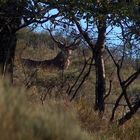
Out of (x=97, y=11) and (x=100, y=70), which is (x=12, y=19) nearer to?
(x=97, y=11)

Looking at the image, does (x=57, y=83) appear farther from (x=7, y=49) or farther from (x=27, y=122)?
Result: (x=27, y=122)

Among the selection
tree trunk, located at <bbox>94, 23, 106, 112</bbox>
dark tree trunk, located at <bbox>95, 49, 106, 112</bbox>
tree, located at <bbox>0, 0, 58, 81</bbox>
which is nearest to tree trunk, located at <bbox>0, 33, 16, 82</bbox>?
tree, located at <bbox>0, 0, 58, 81</bbox>

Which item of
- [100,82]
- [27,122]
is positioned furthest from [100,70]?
[27,122]

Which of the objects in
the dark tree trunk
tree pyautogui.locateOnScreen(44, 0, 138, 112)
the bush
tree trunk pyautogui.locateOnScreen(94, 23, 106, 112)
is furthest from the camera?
the dark tree trunk

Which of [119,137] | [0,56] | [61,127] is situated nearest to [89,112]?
[119,137]

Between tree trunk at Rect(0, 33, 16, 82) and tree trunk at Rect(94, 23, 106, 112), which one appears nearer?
tree trunk at Rect(0, 33, 16, 82)

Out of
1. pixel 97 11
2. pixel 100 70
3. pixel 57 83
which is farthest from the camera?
pixel 57 83

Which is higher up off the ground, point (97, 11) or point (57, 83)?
point (97, 11)

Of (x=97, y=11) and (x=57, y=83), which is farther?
(x=57, y=83)

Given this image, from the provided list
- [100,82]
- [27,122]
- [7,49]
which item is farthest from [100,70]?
[27,122]

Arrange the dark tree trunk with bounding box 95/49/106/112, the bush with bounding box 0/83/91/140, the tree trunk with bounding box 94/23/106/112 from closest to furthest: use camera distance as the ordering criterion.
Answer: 1. the bush with bounding box 0/83/91/140
2. the tree trunk with bounding box 94/23/106/112
3. the dark tree trunk with bounding box 95/49/106/112

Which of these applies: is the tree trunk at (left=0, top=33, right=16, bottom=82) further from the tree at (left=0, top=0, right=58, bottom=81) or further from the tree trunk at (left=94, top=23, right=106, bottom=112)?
the tree trunk at (left=94, top=23, right=106, bottom=112)

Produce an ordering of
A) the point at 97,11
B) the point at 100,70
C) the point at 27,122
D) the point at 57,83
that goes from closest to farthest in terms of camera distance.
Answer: the point at 27,122, the point at 97,11, the point at 100,70, the point at 57,83

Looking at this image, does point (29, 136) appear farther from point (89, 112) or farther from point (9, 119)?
point (89, 112)
